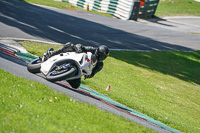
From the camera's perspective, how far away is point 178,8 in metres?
48.4

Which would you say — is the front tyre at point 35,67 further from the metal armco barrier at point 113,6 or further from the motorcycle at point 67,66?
the metal armco barrier at point 113,6

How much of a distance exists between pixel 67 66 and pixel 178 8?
43546 mm

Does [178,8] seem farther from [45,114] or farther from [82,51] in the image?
[45,114]

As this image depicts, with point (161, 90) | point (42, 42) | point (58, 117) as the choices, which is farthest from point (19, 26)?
point (58, 117)

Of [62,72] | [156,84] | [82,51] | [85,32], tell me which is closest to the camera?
[62,72]

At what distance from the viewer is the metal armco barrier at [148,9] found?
3759 centimetres

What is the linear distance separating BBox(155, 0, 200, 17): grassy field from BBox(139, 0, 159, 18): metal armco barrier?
237 cm

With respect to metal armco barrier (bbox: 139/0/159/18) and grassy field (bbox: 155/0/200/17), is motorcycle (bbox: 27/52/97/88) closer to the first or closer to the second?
metal armco barrier (bbox: 139/0/159/18)

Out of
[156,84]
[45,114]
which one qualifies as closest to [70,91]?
[45,114]

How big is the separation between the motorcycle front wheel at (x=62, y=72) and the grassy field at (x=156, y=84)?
285cm

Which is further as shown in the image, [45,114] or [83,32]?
[83,32]

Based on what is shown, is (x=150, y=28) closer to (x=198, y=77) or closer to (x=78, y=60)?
(x=198, y=77)

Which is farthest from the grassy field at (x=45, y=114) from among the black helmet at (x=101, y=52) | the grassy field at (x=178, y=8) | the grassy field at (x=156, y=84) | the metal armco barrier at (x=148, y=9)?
the grassy field at (x=178, y=8)

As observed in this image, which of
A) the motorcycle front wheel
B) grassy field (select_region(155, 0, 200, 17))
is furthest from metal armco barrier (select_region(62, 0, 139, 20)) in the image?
the motorcycle front wheel
